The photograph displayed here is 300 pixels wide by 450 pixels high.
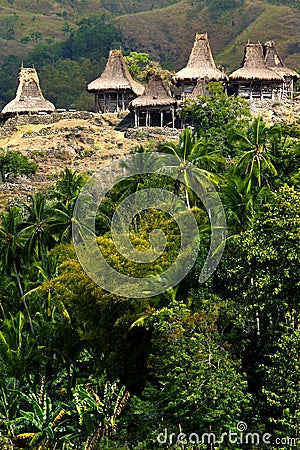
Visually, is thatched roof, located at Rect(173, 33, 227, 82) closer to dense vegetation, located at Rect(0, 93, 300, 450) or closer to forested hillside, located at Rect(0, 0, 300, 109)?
dense vegetation, located at Rect(0, 93, 300, 450)

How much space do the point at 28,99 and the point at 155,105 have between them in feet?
35.6

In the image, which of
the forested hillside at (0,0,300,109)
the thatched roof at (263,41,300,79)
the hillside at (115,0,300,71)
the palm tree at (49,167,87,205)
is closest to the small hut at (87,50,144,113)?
the thatched roof at (263,41,300,79)

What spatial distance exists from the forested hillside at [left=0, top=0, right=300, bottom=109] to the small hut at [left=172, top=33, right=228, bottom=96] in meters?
36.8

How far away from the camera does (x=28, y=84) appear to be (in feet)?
156

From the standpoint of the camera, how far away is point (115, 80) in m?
44.8

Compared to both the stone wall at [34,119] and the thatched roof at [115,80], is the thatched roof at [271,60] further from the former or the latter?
the stone wall at [34,119]

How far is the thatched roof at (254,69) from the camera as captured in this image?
41.7 m

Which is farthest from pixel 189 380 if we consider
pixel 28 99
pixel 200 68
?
pixel 28 99

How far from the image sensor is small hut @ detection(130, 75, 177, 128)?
4053 centimetres

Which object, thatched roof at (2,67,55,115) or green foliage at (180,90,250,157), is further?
thatched roof at (2,67,55,115)

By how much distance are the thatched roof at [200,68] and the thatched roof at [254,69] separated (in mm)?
1462

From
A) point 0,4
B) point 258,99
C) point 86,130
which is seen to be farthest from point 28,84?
point 0,4

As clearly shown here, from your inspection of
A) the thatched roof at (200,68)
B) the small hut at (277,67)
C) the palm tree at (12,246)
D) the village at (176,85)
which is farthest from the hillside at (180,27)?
the palm tree at (12,246)

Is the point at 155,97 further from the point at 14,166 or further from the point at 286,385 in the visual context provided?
the point at 286,385
